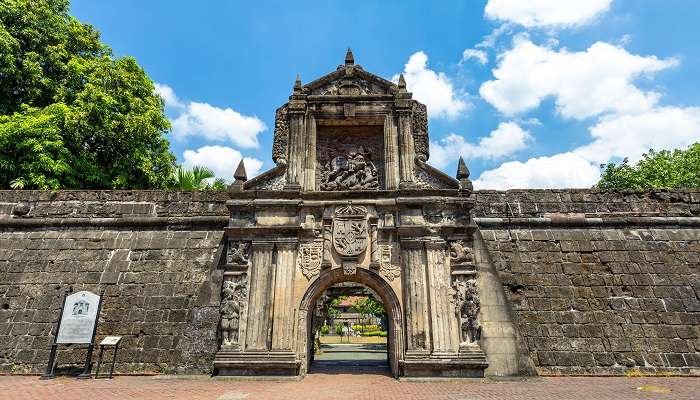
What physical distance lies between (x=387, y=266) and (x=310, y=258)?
1.92m

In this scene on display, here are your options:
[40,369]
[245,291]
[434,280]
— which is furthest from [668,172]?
[40,369]

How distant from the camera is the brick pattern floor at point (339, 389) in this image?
6.73 m

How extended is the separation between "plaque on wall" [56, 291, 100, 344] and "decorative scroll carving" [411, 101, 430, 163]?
344 inches

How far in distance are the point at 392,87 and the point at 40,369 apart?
11385 mm

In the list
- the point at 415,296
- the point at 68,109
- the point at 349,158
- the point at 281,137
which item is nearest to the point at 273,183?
the point at 281,137

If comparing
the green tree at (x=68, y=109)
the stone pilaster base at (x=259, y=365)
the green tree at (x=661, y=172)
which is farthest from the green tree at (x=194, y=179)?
the green tree at (x=661, y=172)

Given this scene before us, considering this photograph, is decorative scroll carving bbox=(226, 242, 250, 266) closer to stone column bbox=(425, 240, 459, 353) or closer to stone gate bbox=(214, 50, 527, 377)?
stone gate bbox=(214, 50, 527, 377)

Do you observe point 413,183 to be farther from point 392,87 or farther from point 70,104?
point 70,104

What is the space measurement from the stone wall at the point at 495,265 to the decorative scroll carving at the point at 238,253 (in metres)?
0.70

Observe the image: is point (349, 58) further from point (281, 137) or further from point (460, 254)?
point (460, 254)

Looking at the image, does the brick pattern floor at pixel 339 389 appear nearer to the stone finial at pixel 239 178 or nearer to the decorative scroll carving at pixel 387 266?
the decorative scroll carving at pixel 387 266

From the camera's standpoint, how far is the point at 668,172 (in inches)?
835

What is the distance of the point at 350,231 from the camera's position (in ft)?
32.2

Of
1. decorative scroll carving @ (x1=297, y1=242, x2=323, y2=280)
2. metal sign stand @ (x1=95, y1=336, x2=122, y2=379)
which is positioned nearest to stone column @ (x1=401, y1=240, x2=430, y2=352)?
decorative scroll carving @ (x1=297, y1=242, x2=323, y2=280)
